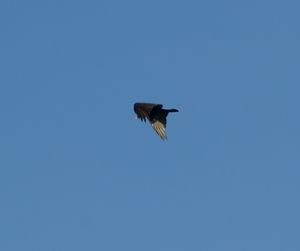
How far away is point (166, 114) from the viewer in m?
194

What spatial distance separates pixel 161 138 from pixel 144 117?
7.17 ft

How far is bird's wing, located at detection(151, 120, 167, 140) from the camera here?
632ft

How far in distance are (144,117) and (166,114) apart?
1493mm

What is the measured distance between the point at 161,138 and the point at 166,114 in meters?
2.43

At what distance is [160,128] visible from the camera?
634 feet

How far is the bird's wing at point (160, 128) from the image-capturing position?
192625 mm

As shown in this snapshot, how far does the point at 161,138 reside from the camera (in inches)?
7559

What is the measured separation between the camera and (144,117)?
634 feet
